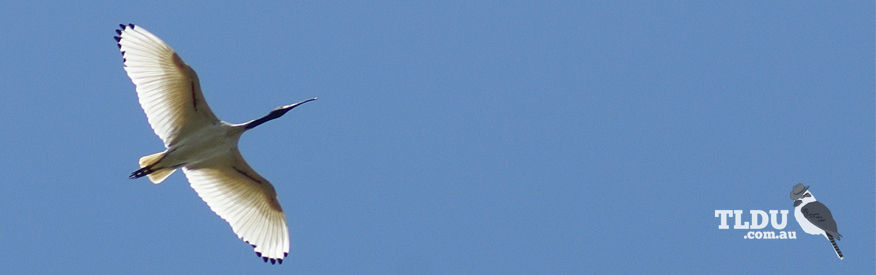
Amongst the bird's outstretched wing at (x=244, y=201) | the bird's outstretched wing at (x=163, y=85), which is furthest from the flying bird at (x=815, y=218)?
the bird's outstretched wing at (x=163, y=85)

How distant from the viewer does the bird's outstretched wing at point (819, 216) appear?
17.9m

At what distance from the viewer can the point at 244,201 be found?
639 inches

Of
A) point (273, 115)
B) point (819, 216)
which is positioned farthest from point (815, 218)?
point (273, 115)

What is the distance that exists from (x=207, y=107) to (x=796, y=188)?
307 inches

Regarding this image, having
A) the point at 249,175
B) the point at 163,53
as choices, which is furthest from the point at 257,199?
the point at 163,53

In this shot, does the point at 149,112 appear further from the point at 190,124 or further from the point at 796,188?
the point at 796,188

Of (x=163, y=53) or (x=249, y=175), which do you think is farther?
(x=249, y=175)

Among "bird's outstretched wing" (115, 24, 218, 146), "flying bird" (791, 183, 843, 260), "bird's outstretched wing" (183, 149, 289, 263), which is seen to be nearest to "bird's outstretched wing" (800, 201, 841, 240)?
"flying bird" (791, 183, 843, 260)

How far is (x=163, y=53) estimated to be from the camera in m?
14.9

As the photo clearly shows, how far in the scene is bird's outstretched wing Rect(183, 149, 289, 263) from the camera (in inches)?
630

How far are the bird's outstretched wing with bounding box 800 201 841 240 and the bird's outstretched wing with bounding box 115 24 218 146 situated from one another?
325 inches

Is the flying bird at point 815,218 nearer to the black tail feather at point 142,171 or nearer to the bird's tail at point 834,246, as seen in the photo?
the bird's tail at point 834,246

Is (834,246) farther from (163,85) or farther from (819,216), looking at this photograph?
(163,85)

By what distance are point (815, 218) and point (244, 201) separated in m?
7.83
